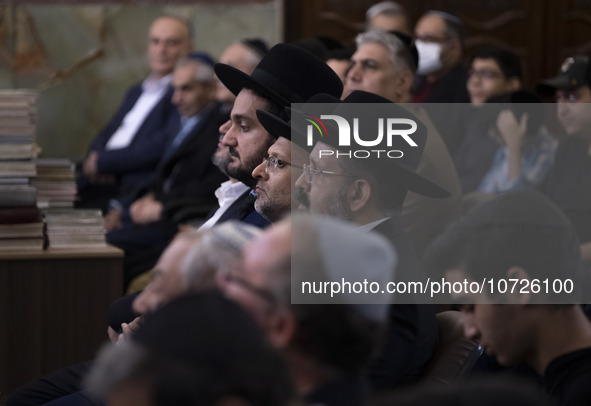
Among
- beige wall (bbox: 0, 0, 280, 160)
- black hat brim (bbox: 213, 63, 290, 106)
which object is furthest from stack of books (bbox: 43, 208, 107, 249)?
beige wall (bbox: 0, 0, 280, 160)

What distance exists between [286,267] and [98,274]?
2.45 metres

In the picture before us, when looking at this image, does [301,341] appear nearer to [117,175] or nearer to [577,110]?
[577,110]

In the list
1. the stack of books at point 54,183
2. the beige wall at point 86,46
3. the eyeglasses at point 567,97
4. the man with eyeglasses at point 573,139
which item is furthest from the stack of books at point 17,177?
the beige wall at point 86,46

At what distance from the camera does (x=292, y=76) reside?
306 centimetres

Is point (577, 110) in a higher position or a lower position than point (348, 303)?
lower

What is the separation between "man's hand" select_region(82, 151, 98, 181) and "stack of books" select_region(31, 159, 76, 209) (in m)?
1.90

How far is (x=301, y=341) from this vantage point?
4.79 feet

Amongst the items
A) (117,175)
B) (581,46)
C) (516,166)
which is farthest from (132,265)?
(581,46)

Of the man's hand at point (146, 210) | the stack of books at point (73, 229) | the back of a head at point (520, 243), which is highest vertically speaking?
the back of a head at point (520, 243)

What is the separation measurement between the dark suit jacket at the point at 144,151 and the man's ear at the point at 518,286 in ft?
13.2

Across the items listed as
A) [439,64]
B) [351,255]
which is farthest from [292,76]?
[439,64]

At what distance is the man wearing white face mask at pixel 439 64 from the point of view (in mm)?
5242

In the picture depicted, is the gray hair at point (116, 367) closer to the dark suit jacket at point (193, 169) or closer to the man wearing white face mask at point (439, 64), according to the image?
the dark suit jacket at point (193, 169)

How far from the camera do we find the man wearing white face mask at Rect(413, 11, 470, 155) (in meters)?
5.24
